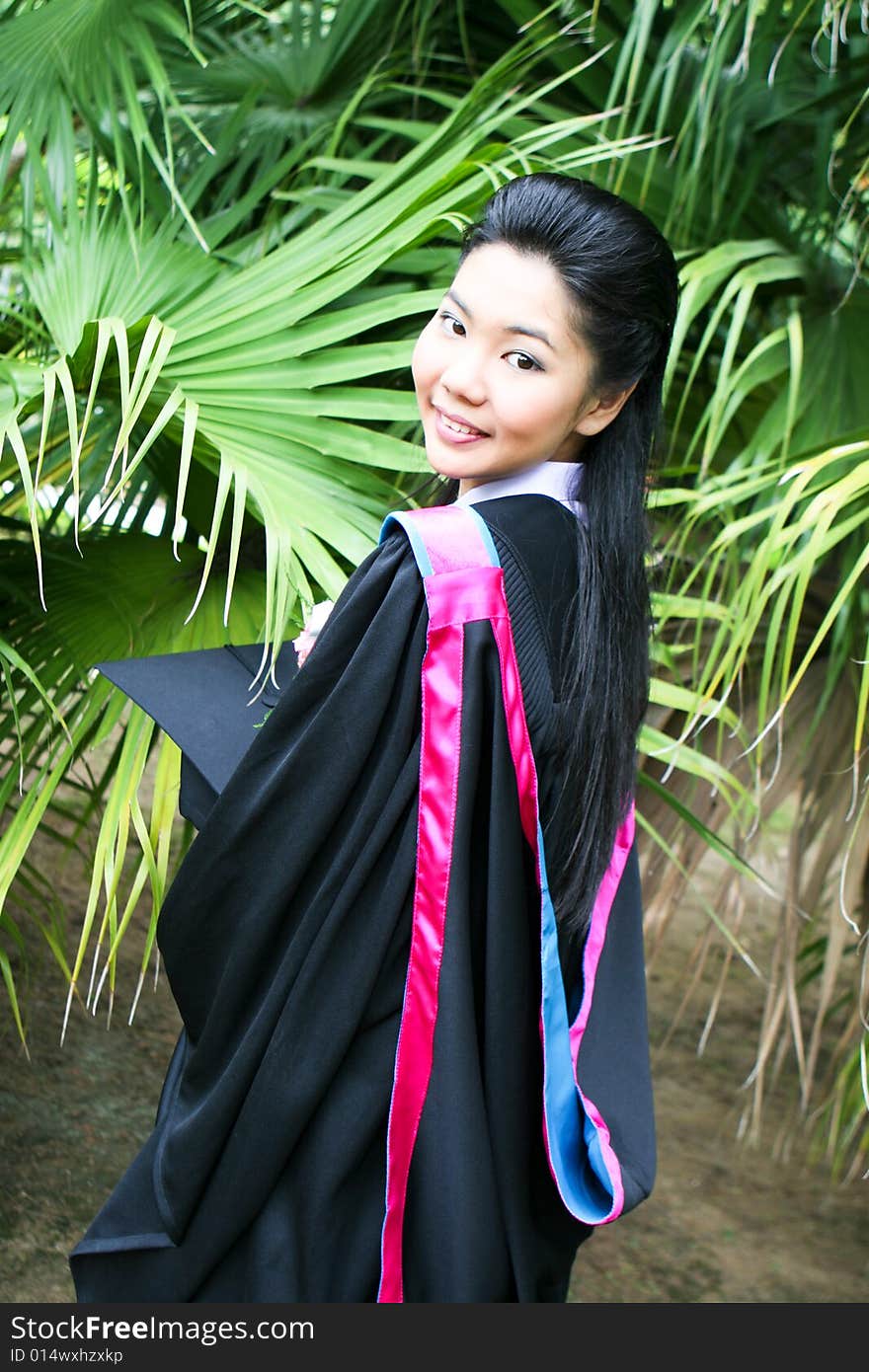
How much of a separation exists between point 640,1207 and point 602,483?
1.60 metres

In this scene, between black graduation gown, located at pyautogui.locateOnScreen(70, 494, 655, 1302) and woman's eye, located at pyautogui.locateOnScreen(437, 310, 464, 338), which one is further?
woman's eye, located at pyautogui.locateOnScreen(437, 310, 464, 338)

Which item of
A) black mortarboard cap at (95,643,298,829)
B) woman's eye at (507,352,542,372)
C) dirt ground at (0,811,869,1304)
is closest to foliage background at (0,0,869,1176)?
black mortarboard cap at (95,643,298,829)

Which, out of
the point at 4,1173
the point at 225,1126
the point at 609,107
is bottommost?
the point at 4,1173

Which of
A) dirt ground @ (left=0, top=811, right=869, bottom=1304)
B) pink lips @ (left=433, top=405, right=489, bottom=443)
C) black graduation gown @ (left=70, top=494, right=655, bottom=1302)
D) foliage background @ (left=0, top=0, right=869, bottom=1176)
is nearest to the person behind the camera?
black graduation gown @ (left=70, top=494, right=655, bottom=1302)

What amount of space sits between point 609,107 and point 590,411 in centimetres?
99

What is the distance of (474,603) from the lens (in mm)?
1179

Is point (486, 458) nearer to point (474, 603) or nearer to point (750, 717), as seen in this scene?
point (474, 603)

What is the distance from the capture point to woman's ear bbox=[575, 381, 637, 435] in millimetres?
1318

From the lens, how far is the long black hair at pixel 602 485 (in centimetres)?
126

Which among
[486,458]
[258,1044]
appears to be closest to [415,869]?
[258,1044]

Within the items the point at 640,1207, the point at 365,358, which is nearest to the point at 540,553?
the point at 365,358

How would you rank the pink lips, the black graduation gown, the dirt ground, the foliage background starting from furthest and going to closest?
the dirt ground, the foliage background, the pink lips, the black graduation gown

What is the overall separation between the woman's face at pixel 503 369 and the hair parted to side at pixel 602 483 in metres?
0.02

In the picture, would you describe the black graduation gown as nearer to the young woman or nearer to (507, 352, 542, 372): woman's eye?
the young woman
